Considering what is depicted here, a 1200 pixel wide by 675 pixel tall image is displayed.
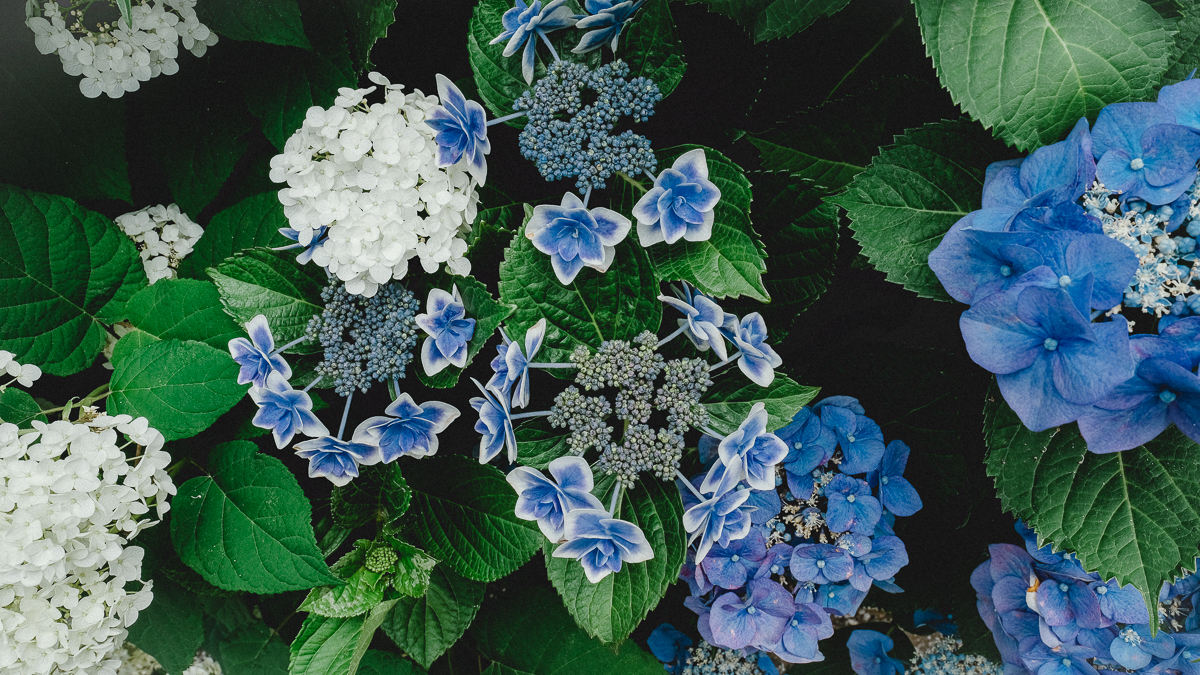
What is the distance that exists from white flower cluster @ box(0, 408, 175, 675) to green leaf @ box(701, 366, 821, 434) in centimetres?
64

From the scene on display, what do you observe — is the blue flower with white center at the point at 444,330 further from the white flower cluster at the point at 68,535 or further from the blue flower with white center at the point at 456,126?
the white flower cluster at the point at 68,535

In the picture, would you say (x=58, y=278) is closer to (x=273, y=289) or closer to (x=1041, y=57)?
(x=273, y=289)

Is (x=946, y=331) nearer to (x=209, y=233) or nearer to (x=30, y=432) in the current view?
(x=209, y=233)

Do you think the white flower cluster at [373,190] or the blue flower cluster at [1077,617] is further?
the blue flower cluster at [1077,617]

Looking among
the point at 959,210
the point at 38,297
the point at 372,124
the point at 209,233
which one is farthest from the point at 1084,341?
the point at 38,297

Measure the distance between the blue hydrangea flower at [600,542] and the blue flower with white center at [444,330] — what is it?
0.71 ft

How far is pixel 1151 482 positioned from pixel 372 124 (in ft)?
3.10

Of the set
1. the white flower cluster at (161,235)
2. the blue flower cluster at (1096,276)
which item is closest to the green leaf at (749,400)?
the blue flower cluster at (1096,276)

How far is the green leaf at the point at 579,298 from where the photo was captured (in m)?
0.79

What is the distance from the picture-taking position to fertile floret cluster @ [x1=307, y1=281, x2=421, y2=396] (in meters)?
0.82

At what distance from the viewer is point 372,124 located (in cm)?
75

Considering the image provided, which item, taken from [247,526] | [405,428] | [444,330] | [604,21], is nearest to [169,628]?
[247,526]

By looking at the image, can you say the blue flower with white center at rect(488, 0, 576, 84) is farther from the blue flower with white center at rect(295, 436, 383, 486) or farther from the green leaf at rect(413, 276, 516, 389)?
the blue flower with white center at rect(295, 436, 383, 486)

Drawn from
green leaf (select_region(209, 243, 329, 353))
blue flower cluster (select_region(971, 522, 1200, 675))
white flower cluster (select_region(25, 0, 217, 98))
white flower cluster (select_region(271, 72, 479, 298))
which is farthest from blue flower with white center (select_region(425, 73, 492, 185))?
blue flower cluster (select_region(971, 522, 1200, 675))
